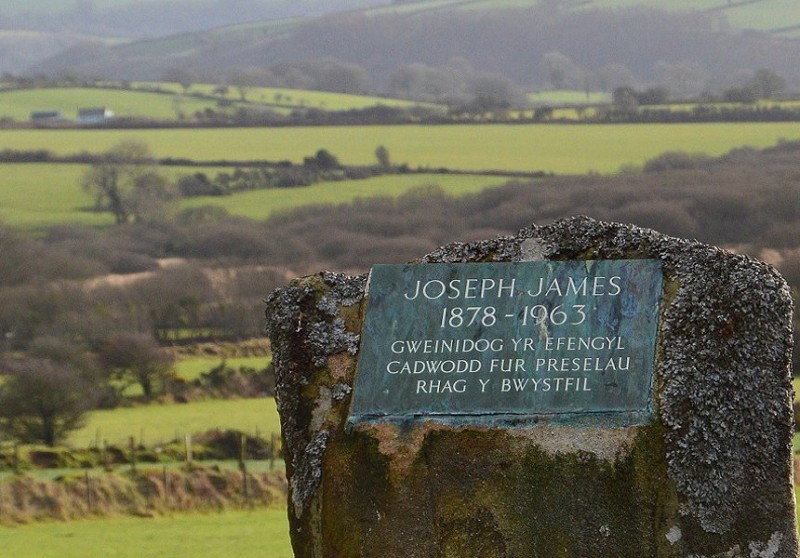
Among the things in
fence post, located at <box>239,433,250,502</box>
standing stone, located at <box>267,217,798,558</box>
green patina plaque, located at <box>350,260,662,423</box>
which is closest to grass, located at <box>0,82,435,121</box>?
fence post, located at <box>239,433,250,502</box>

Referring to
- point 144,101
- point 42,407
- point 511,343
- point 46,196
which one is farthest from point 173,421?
point 144,101

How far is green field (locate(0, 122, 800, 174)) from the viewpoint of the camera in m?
91.3

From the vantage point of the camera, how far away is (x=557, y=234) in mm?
11891

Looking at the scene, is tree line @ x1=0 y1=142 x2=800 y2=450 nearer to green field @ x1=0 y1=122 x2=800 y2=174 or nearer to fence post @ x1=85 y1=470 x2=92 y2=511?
green field @ x1=0 y1=122 x2=800 y2=174

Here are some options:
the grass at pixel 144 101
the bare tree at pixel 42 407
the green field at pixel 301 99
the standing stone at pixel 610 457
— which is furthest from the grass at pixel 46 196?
the standing stone at pixel 610 457

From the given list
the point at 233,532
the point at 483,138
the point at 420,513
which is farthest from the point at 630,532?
the point at 483,138

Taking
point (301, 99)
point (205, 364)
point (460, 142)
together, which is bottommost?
point (205, 364)

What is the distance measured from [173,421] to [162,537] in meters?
17.1

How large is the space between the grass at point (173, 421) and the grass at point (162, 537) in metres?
9.44

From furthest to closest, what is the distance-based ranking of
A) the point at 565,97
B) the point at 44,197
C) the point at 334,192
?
the point at 565,97
the point at 44,197
the point at 334,192

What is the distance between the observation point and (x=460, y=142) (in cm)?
10025

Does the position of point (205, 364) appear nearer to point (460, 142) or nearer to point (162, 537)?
point (162, 537)

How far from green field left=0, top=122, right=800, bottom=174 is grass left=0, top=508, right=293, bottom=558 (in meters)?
63.3

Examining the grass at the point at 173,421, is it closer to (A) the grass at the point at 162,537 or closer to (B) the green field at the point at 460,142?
(A) the grass at the point at 162,537
